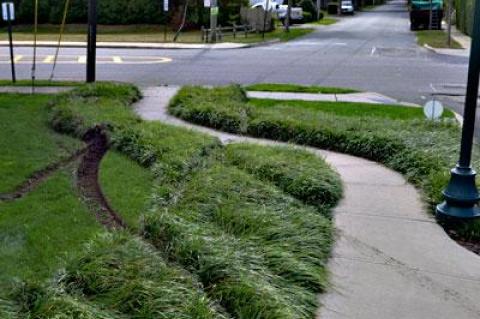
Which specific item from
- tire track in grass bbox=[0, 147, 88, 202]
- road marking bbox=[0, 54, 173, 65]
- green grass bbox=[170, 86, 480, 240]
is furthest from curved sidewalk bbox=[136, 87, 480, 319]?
road marking bbox=[0, 54, 173, 65]

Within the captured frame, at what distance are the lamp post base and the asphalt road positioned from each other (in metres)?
8.41

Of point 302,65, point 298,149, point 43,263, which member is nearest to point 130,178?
point 298,149

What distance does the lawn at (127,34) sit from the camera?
33.0 meters

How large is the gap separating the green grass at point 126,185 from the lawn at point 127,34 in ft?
81.9

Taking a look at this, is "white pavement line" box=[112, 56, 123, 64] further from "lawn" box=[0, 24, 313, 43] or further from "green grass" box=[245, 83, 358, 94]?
"lawn" box=[0, 24, 313, 43]

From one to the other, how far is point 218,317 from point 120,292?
61 cm

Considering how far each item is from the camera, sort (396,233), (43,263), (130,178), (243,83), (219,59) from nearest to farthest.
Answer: (43,263)
(396,233)
(130,178)
(243,83)
(219,59)

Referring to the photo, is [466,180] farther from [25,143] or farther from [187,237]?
[25,143]

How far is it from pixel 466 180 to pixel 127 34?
3357 centimetres

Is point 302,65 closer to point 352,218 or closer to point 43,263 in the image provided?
point 352,218

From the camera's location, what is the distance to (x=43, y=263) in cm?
487

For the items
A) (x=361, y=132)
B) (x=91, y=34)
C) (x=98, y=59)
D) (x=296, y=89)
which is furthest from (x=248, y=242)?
(x=98, y=59)

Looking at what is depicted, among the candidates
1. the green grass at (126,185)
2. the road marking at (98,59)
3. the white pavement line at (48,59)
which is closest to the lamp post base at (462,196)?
the green grass at (126,185)

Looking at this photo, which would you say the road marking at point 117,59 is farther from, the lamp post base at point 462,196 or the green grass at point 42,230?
the lamp post base at point 462,196
